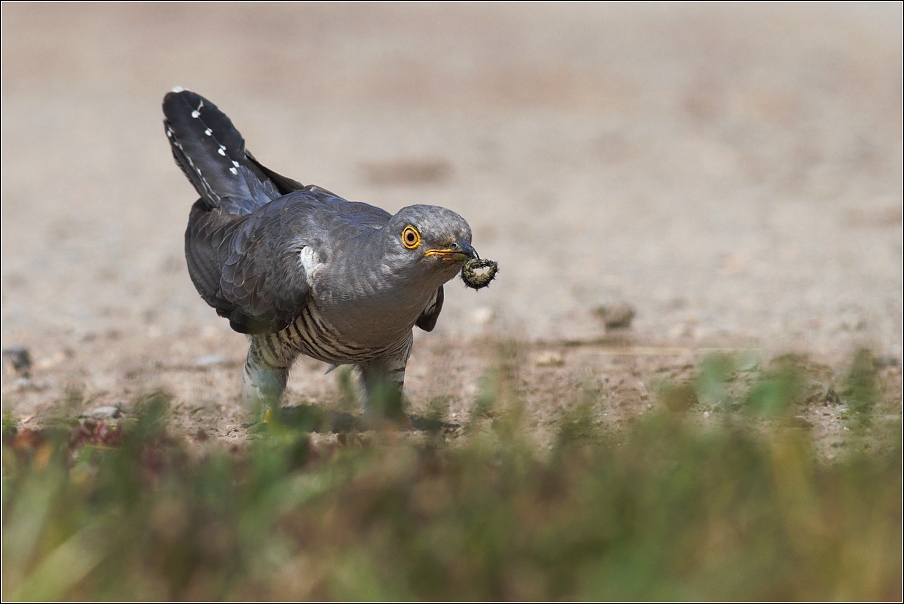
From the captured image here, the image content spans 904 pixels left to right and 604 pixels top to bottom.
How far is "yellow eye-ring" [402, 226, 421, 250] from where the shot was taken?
4.02 meters

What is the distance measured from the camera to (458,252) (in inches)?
155

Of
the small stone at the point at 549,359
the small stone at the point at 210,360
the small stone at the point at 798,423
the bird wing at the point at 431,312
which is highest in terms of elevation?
the bird wing at the point at 431,312

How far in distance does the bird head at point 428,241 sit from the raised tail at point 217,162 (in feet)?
5.80

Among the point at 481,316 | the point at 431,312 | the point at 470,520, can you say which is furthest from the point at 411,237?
the point at 481,316

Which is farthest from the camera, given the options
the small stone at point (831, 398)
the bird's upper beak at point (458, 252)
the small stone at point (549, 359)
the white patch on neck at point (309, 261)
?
the small stone at point (549, 359)

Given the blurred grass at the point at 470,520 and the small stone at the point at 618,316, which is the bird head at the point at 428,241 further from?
the small stone at the point at 618,316

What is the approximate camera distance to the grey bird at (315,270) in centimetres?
409

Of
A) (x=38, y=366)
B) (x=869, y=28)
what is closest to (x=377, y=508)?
(x=38, y=366)

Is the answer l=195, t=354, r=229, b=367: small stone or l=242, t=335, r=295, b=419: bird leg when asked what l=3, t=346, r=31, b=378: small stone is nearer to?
l=195, t=354, r=229, b=367: small stone

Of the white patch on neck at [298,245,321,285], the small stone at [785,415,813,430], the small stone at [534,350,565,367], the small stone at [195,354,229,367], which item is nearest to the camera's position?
the small stone at [785,415,813,430]

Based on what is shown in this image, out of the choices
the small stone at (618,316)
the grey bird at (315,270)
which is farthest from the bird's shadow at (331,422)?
the small stone at (618,316)

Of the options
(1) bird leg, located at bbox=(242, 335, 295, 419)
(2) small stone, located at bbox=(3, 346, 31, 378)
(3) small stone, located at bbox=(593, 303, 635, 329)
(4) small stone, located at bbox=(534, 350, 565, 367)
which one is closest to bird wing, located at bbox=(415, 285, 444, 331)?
(1) bird leg, located at bbox=(242, 335, 295, 419)

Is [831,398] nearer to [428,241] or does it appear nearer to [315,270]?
[428,241]

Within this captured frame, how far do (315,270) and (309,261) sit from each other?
0.20 ft
